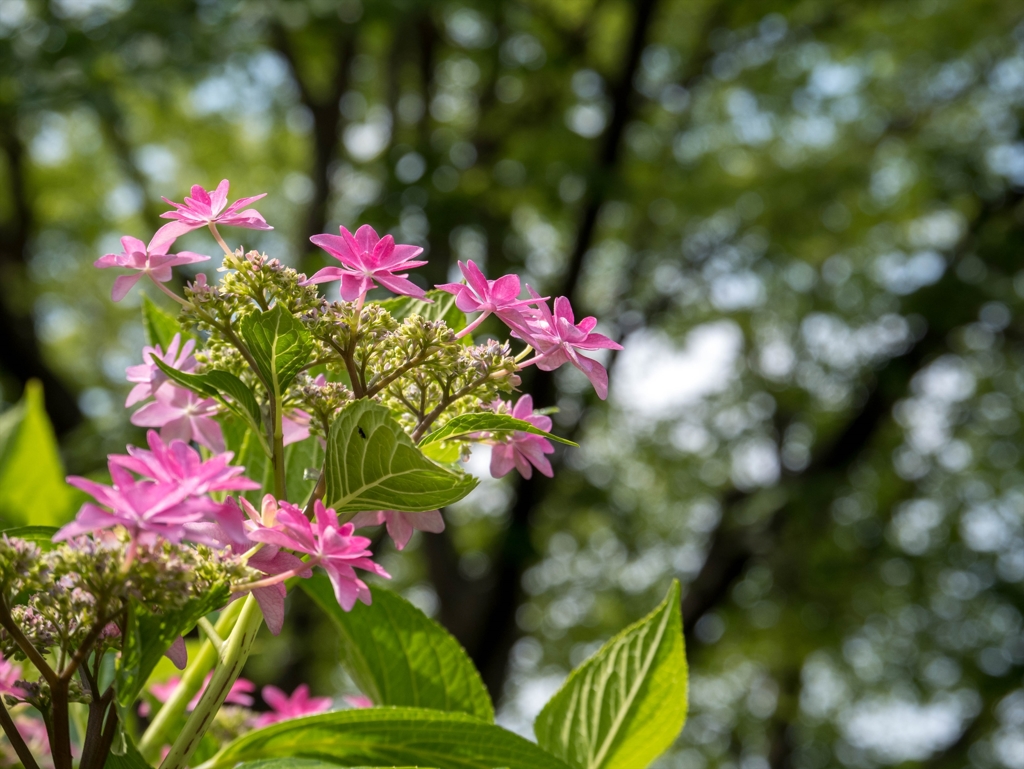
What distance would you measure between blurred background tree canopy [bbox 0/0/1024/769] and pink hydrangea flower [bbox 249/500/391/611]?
423 centimetres

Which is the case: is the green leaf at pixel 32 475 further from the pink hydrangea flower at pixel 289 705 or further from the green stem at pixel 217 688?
the green stem at pixel 217 688

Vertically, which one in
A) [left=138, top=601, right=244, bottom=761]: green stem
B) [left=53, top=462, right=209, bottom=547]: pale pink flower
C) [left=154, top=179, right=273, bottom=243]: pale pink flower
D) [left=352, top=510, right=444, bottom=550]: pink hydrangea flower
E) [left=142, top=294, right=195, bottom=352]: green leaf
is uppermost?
[left=154, top=179, right=273, bottom=243]: pale pink flower

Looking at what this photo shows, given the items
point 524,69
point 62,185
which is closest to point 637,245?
point 524,69

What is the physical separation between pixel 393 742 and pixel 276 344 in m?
0.30

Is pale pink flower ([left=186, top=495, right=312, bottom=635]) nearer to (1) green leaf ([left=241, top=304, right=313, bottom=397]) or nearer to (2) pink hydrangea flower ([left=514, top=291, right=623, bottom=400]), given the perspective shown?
A: (1) green leaf ([left=241, top=304, right=313, bottom=397])

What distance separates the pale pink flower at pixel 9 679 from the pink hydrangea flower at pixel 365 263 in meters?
0.31

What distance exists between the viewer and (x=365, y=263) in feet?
1.93

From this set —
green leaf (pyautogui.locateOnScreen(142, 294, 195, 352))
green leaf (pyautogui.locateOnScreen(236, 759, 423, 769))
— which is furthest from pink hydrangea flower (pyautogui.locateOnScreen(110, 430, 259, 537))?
green leaf (pyautogui.locateOnScreen(142, 294, 195, 352))

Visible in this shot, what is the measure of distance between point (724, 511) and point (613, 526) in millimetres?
1387

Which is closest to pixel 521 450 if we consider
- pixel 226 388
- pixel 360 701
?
pixel 226 388

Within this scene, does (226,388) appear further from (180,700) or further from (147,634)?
(180,700)

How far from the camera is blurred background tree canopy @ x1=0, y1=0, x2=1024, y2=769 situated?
568 cm

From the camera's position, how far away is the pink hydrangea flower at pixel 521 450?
2.08 ft

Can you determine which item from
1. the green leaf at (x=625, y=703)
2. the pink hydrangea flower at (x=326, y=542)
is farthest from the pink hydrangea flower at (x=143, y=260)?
the green leaf at (x=625, y=703)
